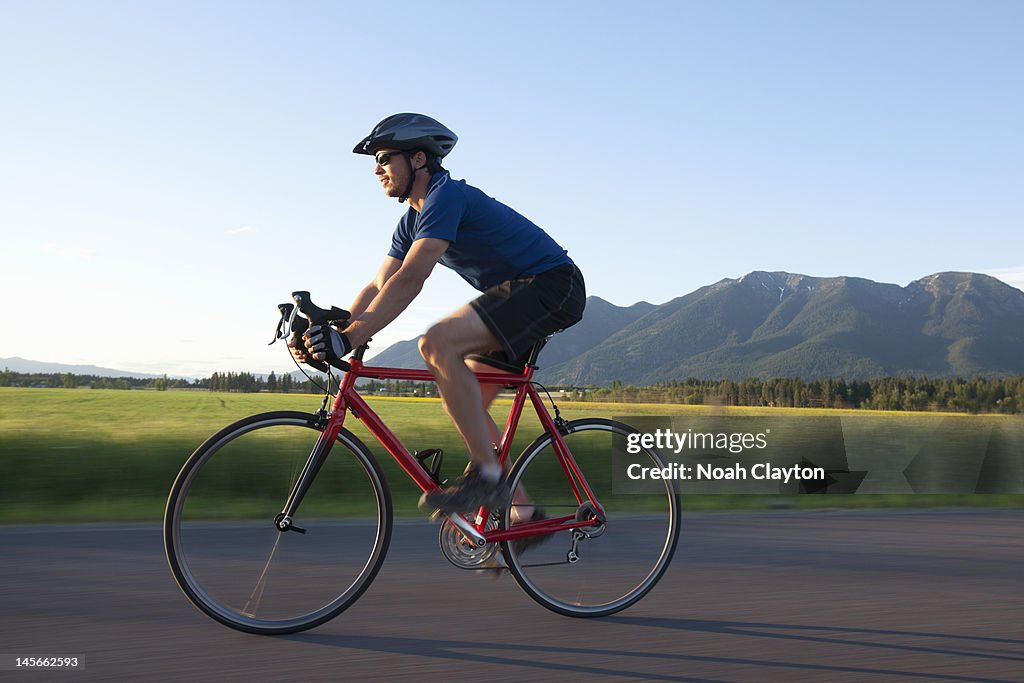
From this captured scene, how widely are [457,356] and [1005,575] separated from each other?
3.40 meters

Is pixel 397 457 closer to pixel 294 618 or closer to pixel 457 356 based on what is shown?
pixel 457 356

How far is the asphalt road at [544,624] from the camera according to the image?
Answer: 11.4ft

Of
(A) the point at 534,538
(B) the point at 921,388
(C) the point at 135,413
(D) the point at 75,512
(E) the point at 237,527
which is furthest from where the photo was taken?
(B) the point at 921,388

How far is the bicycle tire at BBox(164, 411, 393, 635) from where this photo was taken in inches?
150

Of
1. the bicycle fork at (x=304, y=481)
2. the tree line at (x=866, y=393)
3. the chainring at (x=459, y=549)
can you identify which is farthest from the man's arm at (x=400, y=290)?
the tree line at (x=866, y=393)

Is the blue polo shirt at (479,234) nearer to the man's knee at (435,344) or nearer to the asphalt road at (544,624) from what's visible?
the man's knee at (435,344)

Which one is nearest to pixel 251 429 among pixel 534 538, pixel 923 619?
pixel 534 538

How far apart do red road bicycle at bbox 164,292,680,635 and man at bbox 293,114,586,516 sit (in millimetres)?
113

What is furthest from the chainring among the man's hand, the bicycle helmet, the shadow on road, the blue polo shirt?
the bicycle helmet

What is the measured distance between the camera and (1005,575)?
539cm

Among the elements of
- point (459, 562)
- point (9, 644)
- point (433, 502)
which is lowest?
point (9, 644)

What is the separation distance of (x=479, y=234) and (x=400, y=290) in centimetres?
44

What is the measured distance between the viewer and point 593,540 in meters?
4.59

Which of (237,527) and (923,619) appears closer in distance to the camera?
(237,527)
